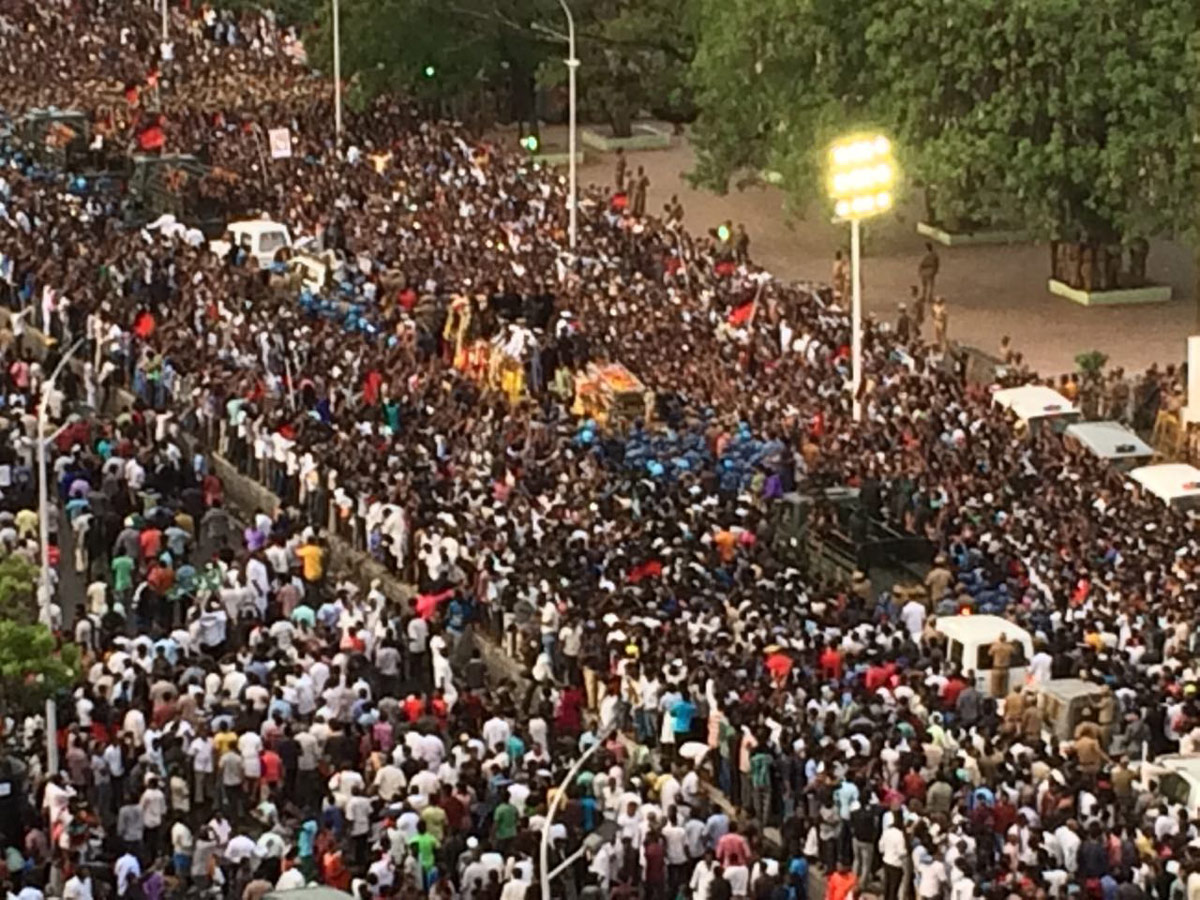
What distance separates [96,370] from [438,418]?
247 inches

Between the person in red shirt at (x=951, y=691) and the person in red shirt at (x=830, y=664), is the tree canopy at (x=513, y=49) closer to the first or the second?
the person in red shirt at (x=830, y=664)

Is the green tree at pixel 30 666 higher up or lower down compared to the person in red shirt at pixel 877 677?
higher up

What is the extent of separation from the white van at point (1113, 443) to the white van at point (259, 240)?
15273 mm

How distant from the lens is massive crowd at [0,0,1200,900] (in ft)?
113

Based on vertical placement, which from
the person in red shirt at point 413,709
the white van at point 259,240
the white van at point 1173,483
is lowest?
the white van at point 1173,483

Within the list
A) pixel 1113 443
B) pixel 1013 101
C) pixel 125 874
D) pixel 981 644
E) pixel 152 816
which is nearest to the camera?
pixel 125 874

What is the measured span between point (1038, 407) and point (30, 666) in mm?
19253

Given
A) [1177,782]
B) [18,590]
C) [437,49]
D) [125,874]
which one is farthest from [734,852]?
[437,49]

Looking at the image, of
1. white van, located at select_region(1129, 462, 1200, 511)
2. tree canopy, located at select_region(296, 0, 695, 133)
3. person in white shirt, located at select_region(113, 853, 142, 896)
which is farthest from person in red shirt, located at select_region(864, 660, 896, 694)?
tree canopy, located at select_region(296, 0, 695, 133)

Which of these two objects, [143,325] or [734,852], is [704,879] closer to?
[734,852]

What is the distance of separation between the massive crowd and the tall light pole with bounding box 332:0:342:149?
39.3ft

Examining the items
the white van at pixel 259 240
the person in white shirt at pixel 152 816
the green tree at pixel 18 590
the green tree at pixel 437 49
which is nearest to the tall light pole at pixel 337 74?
the green tree at pixel 437 49

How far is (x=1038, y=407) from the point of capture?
51.4 m

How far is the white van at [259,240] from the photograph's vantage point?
6009cm
